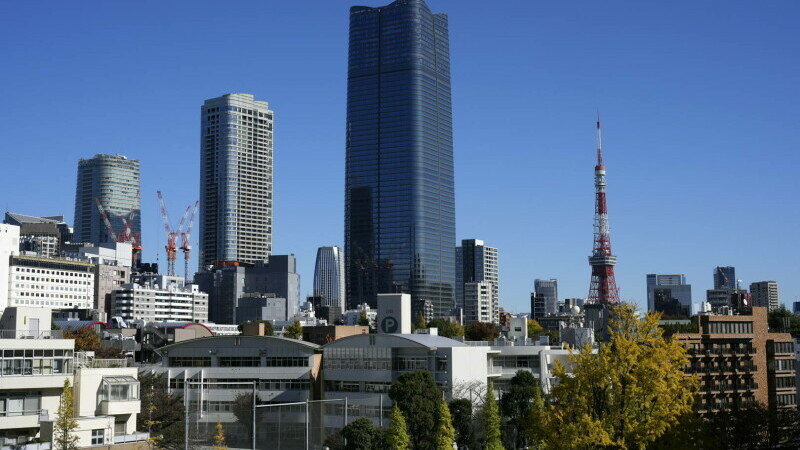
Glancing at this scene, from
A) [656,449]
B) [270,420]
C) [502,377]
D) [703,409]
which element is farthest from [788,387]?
[656,449]

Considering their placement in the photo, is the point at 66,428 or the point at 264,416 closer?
the point at 66,428

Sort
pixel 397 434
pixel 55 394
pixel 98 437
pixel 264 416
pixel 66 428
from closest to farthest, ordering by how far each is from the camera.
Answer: pixel 66 428, pixel 98 437, pixel 55 394, pixel 397 434, pixel 264 416

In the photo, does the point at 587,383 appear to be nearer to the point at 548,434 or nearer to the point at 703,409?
the point at 548,434

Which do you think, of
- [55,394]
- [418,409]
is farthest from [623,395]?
[418,409]

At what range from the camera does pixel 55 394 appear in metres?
56.5

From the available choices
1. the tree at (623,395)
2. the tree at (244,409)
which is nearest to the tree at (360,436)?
the tree at (244,409)

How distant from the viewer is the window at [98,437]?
2109 inches

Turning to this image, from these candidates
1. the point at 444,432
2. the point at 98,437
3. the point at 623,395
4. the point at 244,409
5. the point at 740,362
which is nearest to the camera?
the point at 623,395

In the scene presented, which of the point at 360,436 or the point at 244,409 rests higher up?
the point at 360,436

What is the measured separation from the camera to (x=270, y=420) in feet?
273

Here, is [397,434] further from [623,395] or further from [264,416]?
[623,395]

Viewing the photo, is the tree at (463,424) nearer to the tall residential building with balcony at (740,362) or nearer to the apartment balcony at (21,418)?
the apartment balcony at (21,418)

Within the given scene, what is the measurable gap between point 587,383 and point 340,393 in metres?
56.6

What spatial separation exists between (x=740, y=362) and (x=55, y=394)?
81486 mm
